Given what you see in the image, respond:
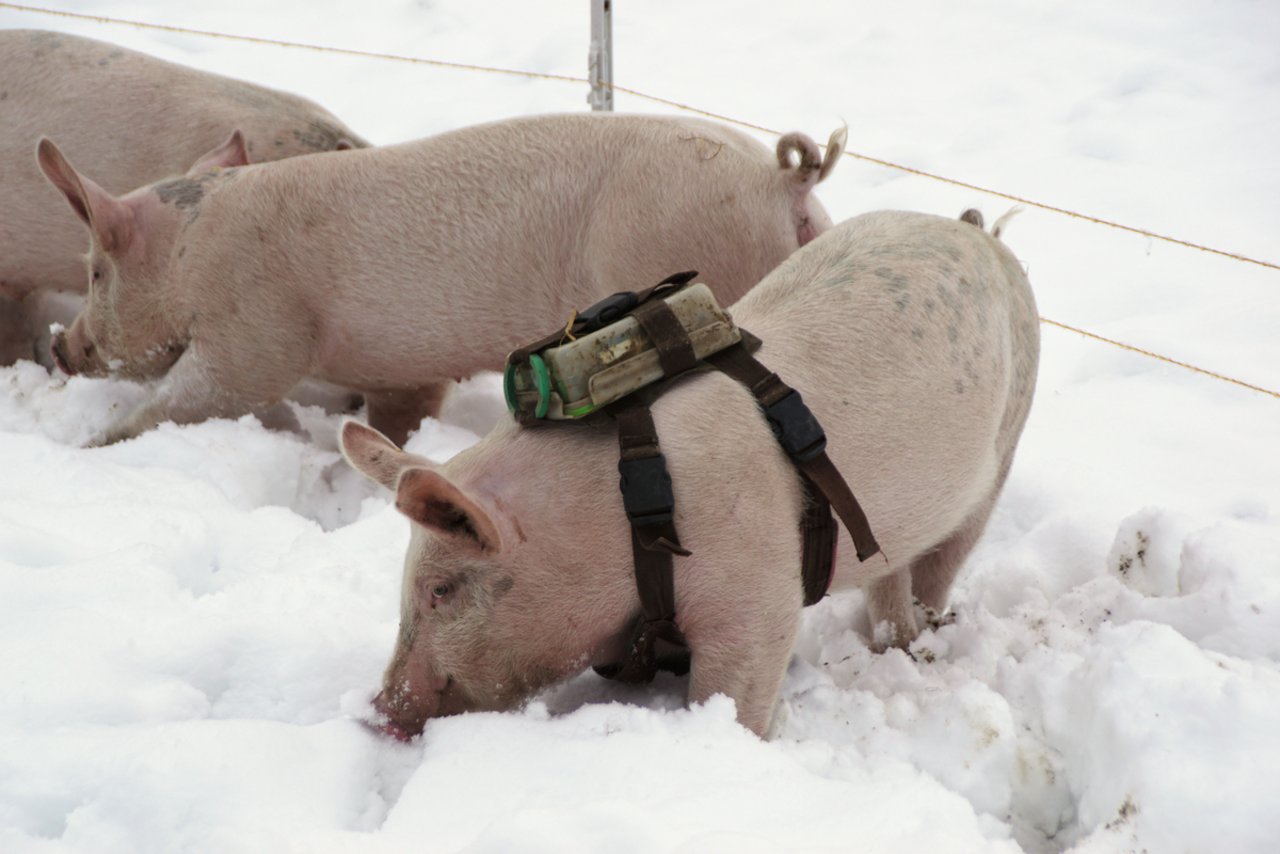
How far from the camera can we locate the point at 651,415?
2.25 metres

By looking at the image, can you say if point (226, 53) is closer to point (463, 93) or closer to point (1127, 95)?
point (463, 93)

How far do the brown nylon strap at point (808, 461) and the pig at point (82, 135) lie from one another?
10.5 ft

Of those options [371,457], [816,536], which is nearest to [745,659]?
[816,536]

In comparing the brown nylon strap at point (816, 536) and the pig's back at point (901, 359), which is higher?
the pig's back at point (901, 359)

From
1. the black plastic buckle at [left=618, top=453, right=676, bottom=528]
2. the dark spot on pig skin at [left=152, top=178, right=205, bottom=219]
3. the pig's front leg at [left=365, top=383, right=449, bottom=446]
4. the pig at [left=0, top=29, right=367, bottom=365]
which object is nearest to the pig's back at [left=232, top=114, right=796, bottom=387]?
the dark spot on pig skin at [left=152, top=178, right=205, bottom=219]

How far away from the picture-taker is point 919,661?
9.54 ft

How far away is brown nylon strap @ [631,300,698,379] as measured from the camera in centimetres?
229

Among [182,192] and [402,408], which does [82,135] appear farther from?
[402,408]

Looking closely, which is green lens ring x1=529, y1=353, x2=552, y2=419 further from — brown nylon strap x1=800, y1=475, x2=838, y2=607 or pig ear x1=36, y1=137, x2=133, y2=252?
pig ear x1=36, y1=137, x2=133, y2=252

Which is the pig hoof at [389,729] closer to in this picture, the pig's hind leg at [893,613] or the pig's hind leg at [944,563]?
the pig's hind leg at [893,613]

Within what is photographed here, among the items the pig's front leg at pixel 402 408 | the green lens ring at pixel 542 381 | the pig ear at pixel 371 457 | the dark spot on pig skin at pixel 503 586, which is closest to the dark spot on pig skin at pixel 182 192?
the pig's front leg at pixel 402 408

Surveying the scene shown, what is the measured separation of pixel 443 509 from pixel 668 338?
570 mm

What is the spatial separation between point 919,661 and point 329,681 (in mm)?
1469

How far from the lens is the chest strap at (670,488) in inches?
84.8
